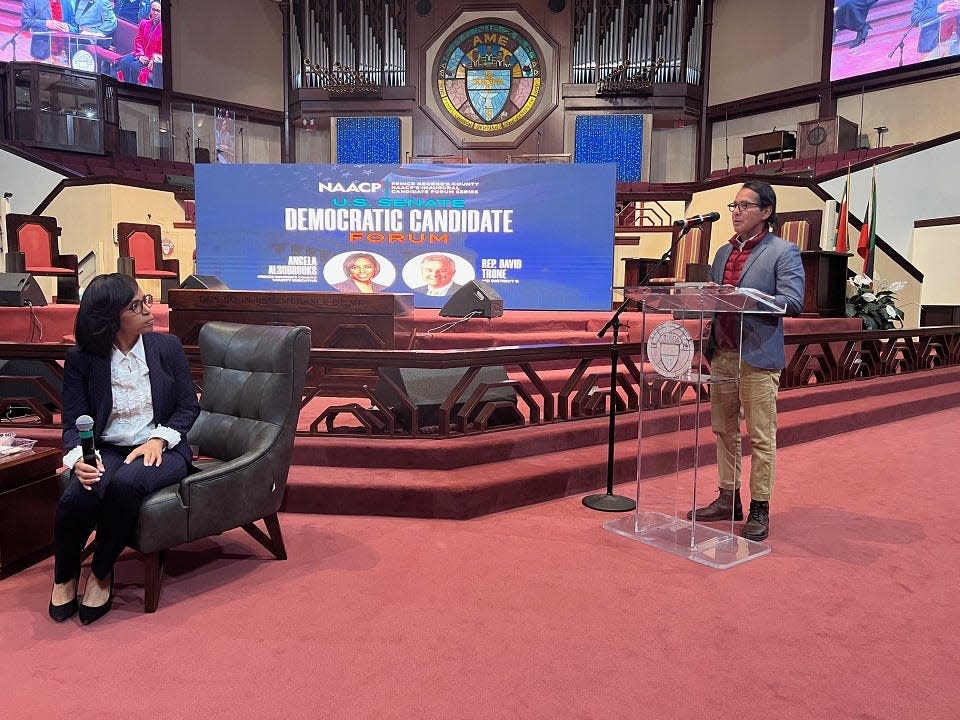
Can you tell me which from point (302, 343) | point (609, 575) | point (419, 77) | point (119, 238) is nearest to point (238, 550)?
point (302, 343)

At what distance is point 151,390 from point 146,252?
7554 millimetres

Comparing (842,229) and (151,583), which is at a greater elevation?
(842,229)

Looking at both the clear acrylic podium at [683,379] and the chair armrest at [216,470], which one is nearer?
the chair armrest at [216,470]

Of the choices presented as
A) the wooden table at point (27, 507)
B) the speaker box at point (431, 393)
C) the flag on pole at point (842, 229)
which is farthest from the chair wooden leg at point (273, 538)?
the flag on pole at point (842, 229)

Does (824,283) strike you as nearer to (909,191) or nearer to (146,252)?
(909,191)

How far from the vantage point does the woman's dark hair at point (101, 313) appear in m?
2.19

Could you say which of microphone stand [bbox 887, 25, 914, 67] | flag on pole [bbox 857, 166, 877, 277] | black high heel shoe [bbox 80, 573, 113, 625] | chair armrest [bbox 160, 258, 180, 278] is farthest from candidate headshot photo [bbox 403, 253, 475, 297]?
microphone stand [bbox 887, 25, 914, 67]

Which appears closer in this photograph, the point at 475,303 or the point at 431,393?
the point at 431,393

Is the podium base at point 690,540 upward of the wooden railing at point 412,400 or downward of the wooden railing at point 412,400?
downward

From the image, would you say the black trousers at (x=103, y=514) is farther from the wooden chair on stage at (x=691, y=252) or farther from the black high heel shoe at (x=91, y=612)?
the wooden chair on stage at (x=691, y=252)

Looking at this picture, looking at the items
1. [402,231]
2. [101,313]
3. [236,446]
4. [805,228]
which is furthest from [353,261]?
[805,228]

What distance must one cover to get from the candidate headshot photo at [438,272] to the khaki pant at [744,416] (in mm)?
3786

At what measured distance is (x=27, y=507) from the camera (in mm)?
2570

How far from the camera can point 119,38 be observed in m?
13.4
